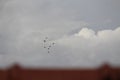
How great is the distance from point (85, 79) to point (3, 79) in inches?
70.9

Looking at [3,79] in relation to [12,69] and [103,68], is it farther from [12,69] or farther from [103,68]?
[103,68]

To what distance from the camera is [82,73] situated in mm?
6121

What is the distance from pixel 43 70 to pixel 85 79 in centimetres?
96

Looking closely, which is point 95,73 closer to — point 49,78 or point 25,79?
point 49,78

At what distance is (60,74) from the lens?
606cm

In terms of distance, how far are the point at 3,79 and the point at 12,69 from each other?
283 millimetres

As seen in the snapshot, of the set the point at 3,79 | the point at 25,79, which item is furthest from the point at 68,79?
the point at 3,79

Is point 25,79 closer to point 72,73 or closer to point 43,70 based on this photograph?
point 43,70

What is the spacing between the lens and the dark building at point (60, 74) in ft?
19.2

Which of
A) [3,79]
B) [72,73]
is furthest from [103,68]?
[3,79]

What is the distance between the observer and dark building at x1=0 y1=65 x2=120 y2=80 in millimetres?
5846

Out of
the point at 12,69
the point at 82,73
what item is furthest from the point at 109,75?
the point at 12,69

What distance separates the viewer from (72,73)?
6113 millimetres

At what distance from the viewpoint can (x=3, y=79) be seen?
5828mm
